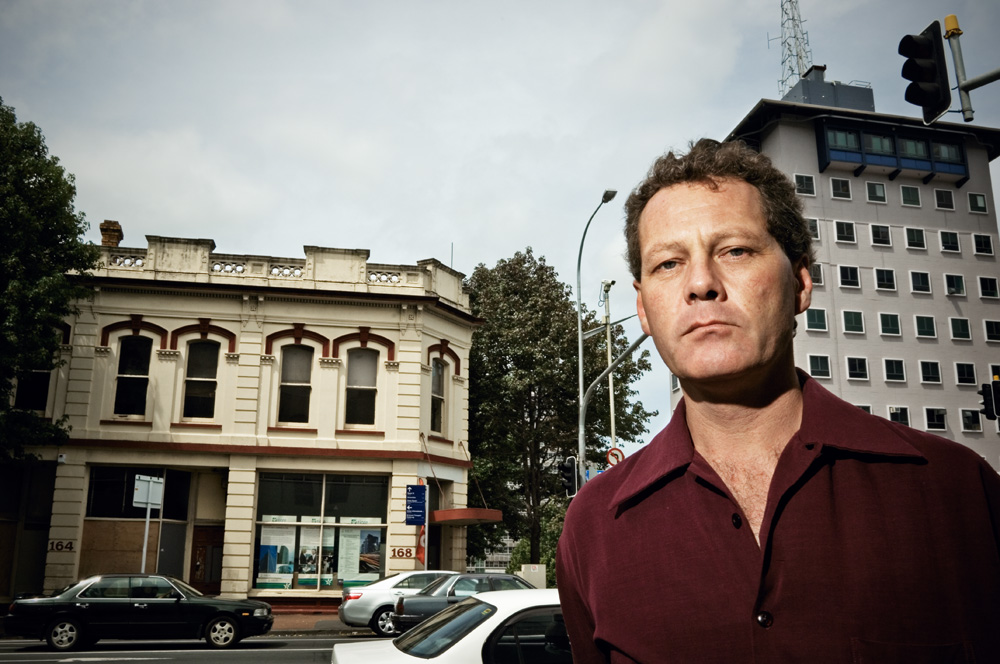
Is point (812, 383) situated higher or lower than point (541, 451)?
lower

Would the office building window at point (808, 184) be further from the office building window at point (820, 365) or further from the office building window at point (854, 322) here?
the office building window at point (820, 365)

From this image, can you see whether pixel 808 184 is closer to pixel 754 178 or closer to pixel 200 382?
pixel 200 382

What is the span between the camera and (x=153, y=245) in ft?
79.6

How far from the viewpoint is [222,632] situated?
53.5 ft

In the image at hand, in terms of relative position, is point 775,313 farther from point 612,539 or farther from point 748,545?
point 612,539

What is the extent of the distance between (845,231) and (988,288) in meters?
10.3

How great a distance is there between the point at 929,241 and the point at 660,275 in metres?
57.9

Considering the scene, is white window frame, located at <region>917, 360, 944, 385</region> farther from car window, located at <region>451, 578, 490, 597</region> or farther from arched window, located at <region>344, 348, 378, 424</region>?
car window, located at <region>451, 578, 490, 597</region>

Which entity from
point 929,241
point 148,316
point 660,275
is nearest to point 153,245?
point 148,316

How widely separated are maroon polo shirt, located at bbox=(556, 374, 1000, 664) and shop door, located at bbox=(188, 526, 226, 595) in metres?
23.7

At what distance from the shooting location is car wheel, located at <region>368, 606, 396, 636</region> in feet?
57.3

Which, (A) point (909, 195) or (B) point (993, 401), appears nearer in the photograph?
(B) point (993, 401)

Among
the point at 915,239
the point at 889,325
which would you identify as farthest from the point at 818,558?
the point at 915,239

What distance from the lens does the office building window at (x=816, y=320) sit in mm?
48250
